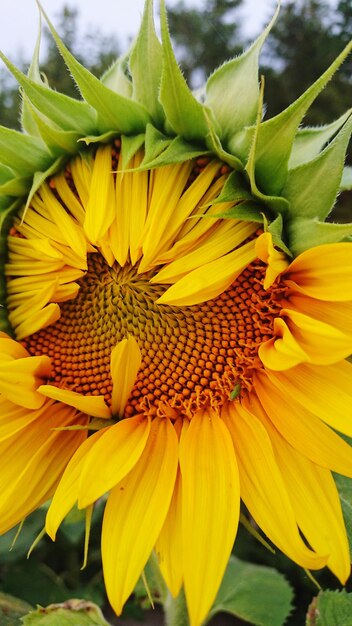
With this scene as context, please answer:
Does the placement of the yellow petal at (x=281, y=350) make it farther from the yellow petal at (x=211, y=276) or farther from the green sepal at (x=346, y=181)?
the green sepal at (x=346, y=181)

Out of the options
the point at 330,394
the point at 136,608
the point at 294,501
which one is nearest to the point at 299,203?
the point at 330,394

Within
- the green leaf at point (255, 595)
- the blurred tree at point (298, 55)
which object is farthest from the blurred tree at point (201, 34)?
the green leaf at point (255, 595)

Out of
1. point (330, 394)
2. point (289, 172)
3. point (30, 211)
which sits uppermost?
point (289, 172)

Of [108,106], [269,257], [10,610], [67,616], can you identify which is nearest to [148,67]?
[108,106]

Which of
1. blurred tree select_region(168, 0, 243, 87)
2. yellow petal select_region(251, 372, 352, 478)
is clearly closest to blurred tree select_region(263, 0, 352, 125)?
blurred tree select_region(168, 0, 243, 87)

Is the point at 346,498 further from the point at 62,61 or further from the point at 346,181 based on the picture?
the point at 62,61

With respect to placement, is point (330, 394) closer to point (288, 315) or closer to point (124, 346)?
point (288, 315)
